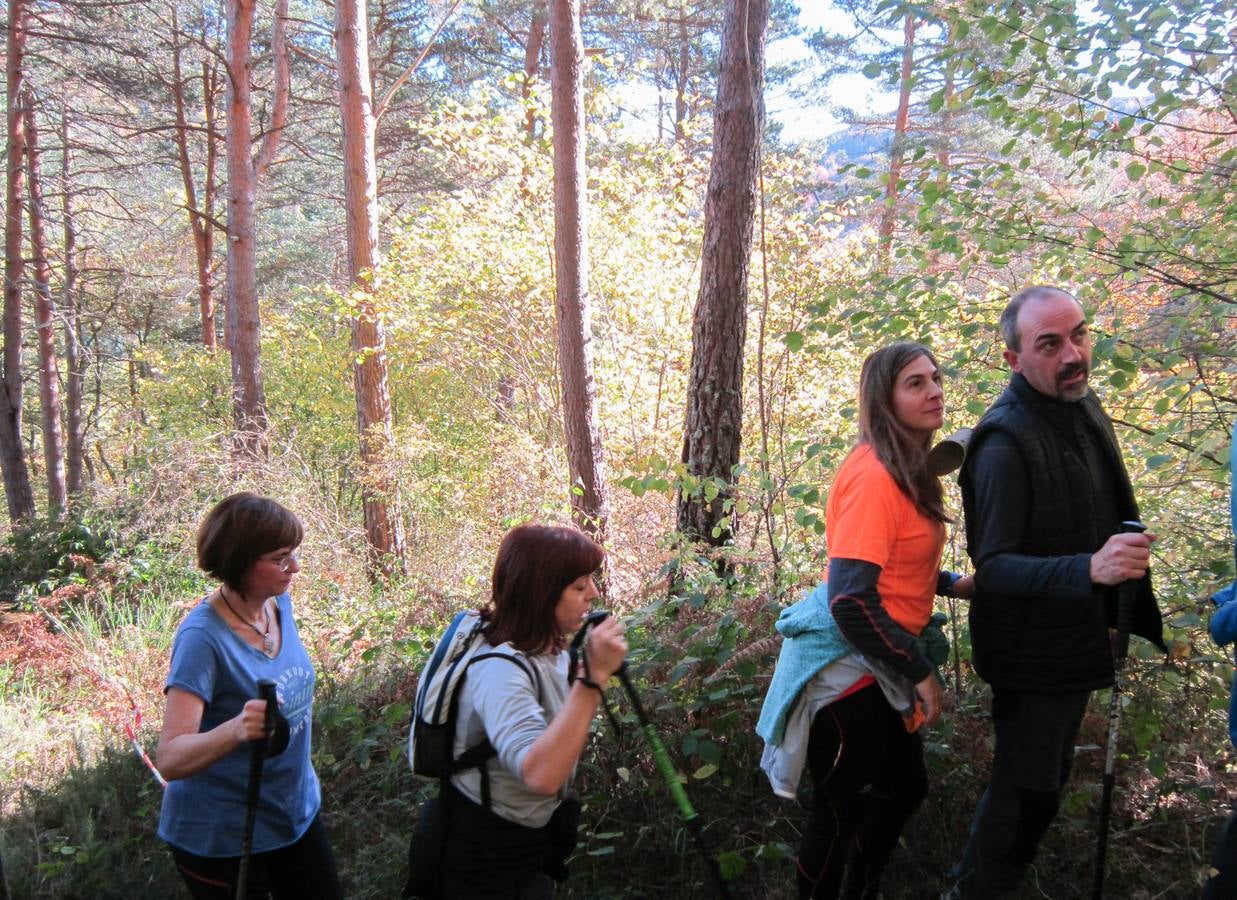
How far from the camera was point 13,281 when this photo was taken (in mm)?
13273

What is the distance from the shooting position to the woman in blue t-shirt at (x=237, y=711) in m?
2.25

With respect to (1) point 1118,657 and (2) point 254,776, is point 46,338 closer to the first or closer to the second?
(2) point 254,776

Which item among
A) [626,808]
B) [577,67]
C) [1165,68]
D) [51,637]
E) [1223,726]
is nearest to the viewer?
[1223,726]

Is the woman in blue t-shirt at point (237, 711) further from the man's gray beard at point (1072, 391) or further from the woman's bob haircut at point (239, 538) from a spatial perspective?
the man's gray beard at point (1072, 391)

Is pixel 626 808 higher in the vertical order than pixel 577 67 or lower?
lower

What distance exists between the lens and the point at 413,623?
514 cm

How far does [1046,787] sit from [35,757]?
18.4 ft

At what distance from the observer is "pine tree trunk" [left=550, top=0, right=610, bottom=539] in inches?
289

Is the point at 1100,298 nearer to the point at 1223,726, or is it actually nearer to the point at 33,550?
the point at 1223,726

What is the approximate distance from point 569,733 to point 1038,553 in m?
1.36

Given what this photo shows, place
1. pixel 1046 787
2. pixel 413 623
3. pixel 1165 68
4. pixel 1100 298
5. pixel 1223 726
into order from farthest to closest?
1. pixel 413 623
2. pixel 1100 298
3. pixel 1165 68
4. pixel 1223 726
5. pixel 1046 787

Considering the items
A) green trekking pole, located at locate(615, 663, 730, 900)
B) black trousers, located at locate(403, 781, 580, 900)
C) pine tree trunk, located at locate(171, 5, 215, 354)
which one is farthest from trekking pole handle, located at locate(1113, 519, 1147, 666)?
pine tree trunk, located at locate(171, 5, 215, 354)

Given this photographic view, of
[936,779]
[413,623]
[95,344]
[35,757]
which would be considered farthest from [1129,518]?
[95,344]

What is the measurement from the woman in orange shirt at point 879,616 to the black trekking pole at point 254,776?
1395 millimetres
